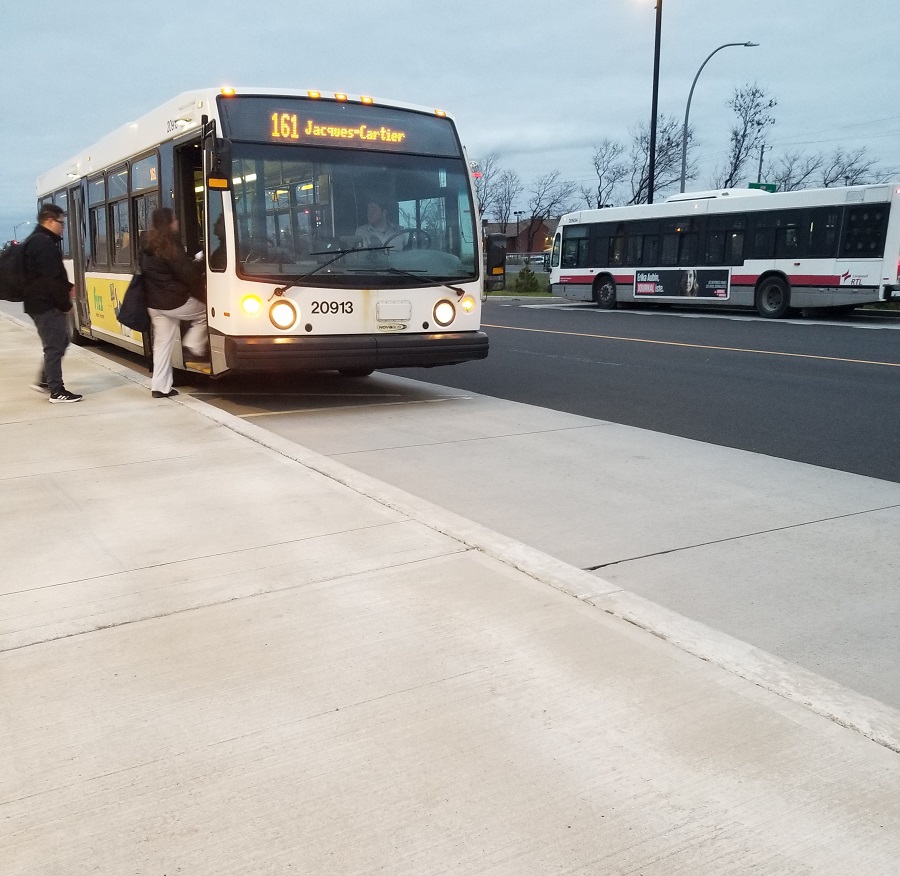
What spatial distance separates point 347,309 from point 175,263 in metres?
1.71

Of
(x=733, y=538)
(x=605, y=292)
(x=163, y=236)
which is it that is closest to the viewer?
(x=733, y=538)

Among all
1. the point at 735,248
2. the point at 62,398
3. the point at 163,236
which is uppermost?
the point at 735,248

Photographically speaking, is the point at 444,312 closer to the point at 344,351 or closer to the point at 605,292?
the point at 344,351

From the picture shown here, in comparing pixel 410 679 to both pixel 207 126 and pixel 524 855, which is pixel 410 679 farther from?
pixel 207 126

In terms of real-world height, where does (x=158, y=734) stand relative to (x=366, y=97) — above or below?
below

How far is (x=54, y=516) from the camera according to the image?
5453mm

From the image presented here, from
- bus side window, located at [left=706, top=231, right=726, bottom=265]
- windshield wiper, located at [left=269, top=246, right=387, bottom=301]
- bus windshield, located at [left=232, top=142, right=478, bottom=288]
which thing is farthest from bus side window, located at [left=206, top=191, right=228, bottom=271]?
bus side window, located at [left=706, top=231, right=726, bottom=265]

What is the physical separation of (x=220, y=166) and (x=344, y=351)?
200cm

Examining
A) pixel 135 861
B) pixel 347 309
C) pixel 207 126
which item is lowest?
pixel 135 861

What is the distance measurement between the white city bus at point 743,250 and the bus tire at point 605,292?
0.11 feet

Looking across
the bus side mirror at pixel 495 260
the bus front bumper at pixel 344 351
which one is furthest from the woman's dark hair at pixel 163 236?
the bus side mirror at pixel 495 260

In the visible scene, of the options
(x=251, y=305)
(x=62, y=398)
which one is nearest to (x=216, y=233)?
(x=251, y=305)

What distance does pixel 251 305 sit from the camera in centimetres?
848

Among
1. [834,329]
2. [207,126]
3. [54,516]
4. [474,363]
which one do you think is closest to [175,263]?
[207,126]
